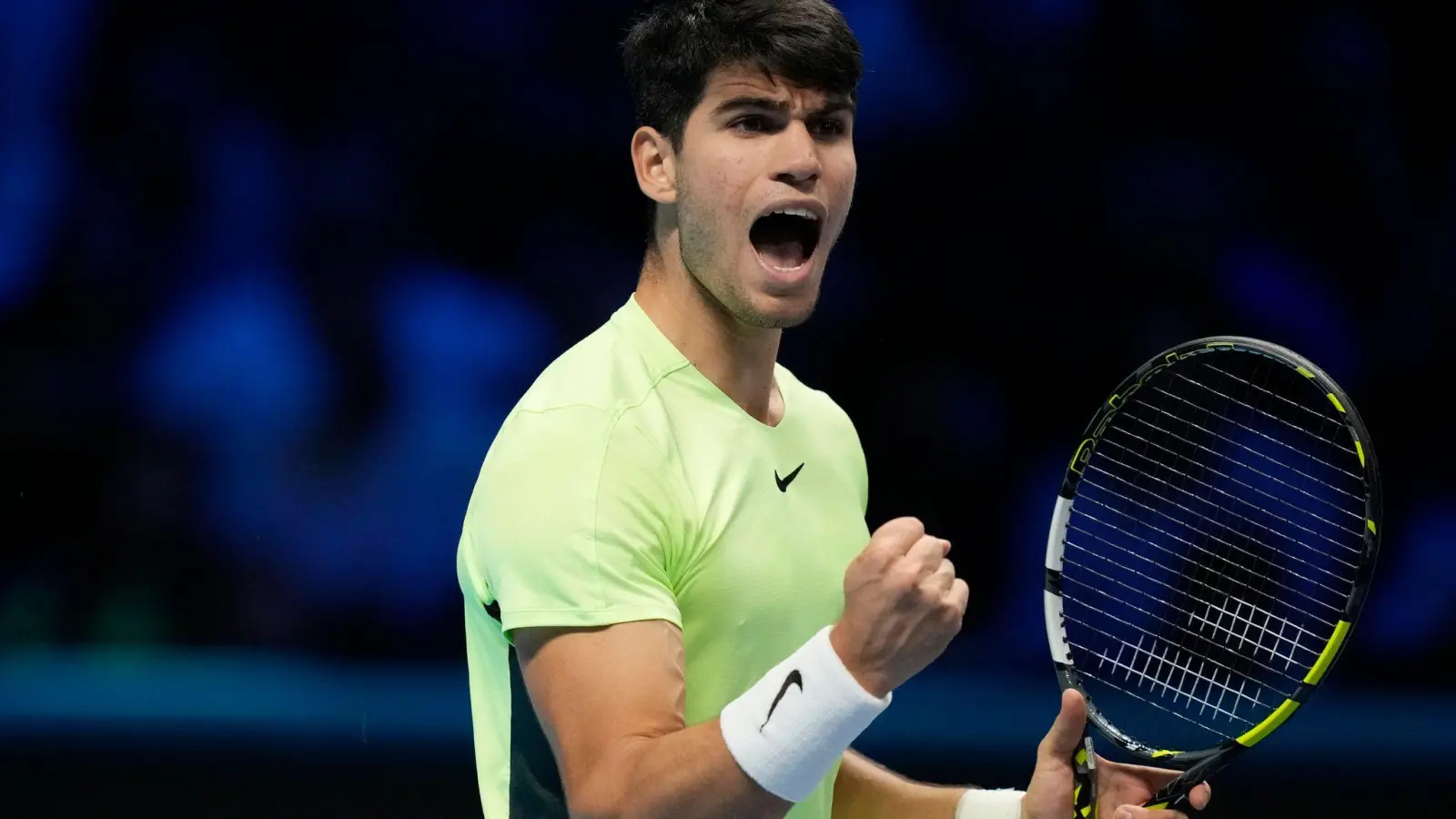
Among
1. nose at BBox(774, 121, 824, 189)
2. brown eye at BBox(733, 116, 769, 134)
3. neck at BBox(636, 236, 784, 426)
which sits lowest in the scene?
neck at BBox(636, 236, 784, 426)

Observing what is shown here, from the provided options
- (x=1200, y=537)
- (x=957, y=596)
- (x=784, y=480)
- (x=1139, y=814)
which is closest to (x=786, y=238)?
(x=784, y=480)

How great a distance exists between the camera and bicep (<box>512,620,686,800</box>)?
197 centimetres

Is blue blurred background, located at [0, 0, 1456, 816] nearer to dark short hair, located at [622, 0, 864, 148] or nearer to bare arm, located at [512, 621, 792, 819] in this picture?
dark short hair, located at [622, 0, 864, 148]

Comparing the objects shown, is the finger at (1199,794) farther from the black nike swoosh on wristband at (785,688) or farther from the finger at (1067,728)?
the black nike swoosh on wristband at (785,688)

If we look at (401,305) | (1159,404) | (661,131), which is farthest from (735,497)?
(401,305)

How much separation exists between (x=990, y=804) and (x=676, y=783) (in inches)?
31.7

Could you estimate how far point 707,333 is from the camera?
2395 millimetres

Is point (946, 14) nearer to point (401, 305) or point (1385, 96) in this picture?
point (1385, 96)

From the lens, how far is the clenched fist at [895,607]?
1.90 m

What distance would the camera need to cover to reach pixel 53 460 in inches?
205

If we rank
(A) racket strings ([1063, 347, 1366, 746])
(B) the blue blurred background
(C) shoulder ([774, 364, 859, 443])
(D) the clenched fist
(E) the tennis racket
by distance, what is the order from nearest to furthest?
(D) the clenched fist → (C) shoulder ([774, 364, 859, 443]) → (E) the tennis racket → (A) racket strings ([1063, 347, 1366, 746]) → (B) the blue blurred background

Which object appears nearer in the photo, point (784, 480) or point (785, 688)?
point (785, 688)

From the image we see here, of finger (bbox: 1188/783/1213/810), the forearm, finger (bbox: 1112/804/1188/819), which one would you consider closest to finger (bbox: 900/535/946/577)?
the forearm

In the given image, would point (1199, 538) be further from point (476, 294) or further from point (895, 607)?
point (895, 607)
